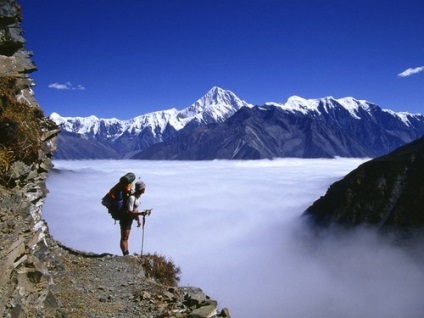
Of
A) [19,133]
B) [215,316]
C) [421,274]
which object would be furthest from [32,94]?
[421,274]

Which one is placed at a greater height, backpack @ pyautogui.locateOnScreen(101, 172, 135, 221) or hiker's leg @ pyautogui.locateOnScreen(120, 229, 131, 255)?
backpack @ pyautogui.locateOnScreen(101, 172, 135, 221)

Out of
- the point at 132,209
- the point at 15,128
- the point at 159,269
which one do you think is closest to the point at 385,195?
the point at 159,269

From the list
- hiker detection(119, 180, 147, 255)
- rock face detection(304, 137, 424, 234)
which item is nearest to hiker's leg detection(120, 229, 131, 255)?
hiker detection(119, 180, 147, 255)

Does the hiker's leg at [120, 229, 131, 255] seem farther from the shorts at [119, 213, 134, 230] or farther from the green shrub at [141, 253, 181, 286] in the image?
the green shrub at [141, 253, 181, 286]

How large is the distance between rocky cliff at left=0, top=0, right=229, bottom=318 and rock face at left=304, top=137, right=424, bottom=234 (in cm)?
14082

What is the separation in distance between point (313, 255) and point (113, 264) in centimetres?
18716

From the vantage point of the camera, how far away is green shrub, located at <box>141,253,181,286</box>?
1927 centimetres

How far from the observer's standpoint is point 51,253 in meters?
16.8

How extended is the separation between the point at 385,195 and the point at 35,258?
510 feet

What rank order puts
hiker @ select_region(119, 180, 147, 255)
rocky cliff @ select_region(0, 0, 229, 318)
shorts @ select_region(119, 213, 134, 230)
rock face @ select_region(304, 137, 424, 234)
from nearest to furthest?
rocky cliff @ select_region(0, 0, 229, 318), hiker @ select_region(119, 180, 147, 255), shorts @ select_region(119, 213, 134, 230), rock face @ select_region(304, 137, 424, 234)

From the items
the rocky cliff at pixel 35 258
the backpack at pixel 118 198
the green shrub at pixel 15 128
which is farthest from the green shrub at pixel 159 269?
the green shrub at pixel 15 128

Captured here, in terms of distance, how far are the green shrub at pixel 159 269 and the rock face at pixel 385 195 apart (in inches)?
5443

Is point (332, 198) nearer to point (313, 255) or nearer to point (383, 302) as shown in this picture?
point (313, 255)

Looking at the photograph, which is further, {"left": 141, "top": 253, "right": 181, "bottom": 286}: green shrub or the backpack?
{"left": 141, "top": 253, "right": 181, "bottom": 286}: green shrub
